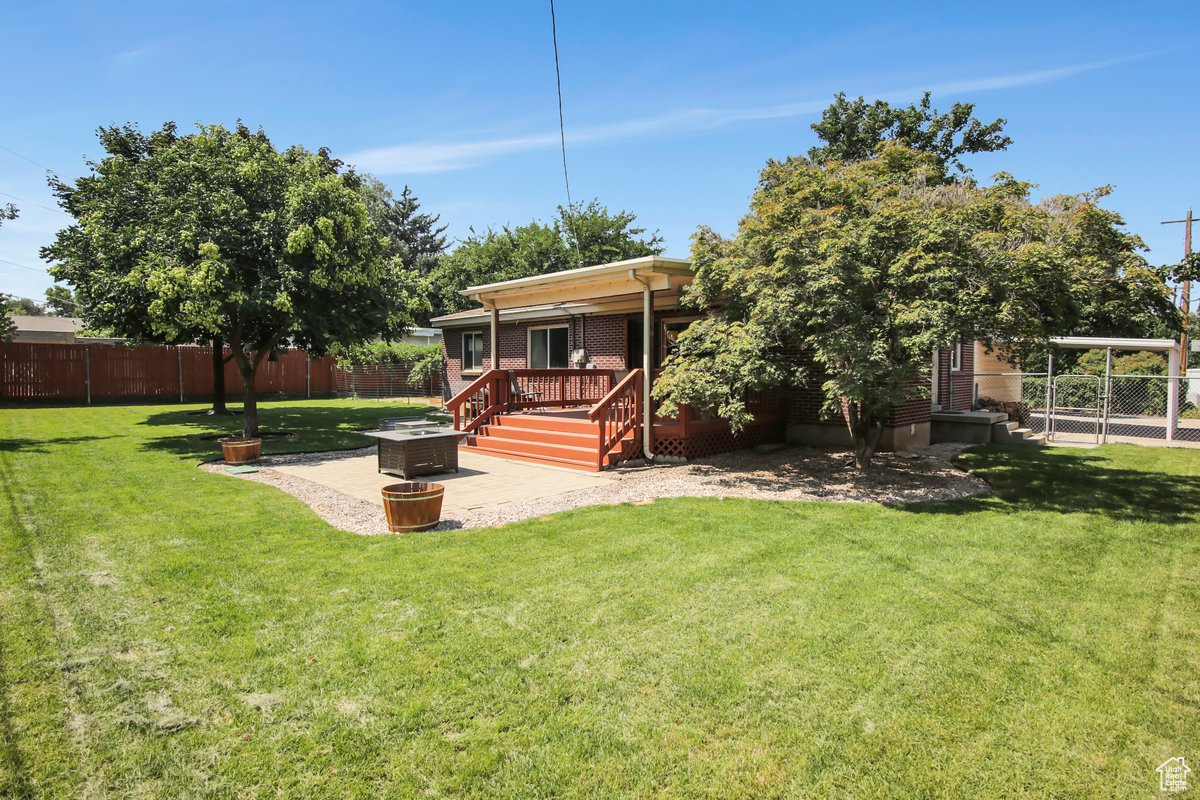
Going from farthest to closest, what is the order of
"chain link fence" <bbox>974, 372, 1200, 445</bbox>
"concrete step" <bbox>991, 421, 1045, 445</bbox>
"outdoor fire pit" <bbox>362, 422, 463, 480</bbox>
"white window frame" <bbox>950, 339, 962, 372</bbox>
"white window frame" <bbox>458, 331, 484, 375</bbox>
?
1. "white window frame" <bbox>458, 331, 484, 375</bbox>
2. "white window frame" <bbox>950, 339, 962, 372</bbox>
3. "chain link fence" <bbox>974, 372, 1200, 445</bbox>
4. "concrete step" <bbox>991, 421, 1045, 445</bbox>
5. "outdoor fire pit" <bbox>362, 422, 463, 480</bbox>

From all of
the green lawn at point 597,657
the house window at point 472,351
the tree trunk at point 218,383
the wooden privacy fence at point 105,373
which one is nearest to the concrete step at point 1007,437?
the green lawn at point 597,657

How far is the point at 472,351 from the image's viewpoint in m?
21.5

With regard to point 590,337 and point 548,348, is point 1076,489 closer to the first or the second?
point 590,337

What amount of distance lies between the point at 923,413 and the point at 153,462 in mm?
14430

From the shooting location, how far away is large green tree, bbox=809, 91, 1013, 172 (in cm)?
2075

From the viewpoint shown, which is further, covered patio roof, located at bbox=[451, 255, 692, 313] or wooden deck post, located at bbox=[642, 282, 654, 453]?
wooden deck post, located at bbox=[642, 282, 654, 453]

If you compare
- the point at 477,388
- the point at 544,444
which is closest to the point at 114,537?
the point at 544,444

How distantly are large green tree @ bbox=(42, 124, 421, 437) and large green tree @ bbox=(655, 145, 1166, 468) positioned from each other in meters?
7.36

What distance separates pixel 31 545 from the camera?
209 inches

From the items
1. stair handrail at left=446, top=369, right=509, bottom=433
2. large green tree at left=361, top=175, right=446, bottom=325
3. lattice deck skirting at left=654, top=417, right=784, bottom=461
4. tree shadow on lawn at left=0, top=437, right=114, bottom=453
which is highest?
large green tree at left=361, top=175, right=446, bottom=325

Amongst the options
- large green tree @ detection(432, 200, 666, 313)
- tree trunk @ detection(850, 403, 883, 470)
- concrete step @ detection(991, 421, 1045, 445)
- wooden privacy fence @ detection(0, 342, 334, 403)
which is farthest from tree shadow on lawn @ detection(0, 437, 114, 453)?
large green tree @ detection(432, 200, 666, 313)

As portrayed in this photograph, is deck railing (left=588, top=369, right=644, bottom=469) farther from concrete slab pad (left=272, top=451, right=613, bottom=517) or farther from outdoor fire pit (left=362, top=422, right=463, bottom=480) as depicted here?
outdoor fire pit (left=362, top=422, right=463, bottom=480)

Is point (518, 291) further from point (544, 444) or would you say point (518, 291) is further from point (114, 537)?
point (114, 537)

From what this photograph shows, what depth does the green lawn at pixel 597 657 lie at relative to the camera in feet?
8.31
